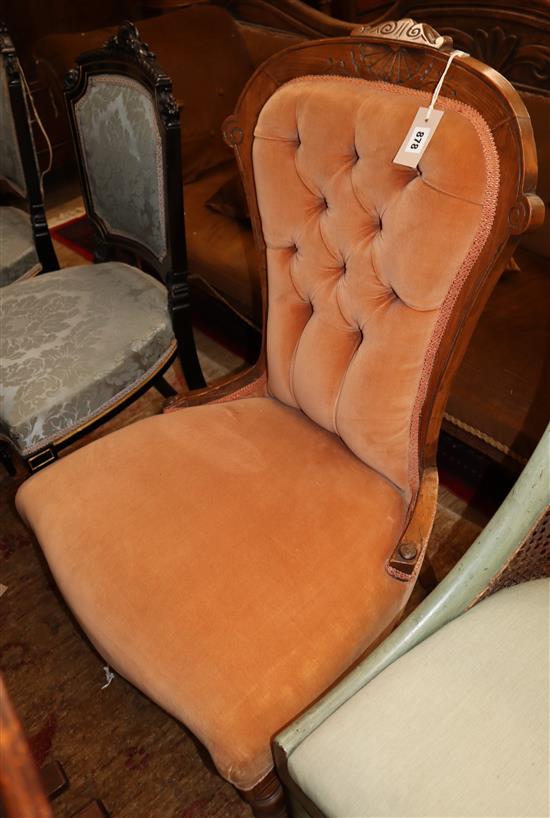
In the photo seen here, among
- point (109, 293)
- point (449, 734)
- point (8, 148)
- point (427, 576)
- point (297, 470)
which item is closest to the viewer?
point (449, 734)

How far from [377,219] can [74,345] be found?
2.14 feet

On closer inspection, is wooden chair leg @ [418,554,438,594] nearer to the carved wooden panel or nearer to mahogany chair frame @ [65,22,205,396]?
mahogany chair frame @ [65,22,205,396]

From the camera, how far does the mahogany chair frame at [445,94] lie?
644 millimetres

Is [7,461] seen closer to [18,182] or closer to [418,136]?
[18,182]

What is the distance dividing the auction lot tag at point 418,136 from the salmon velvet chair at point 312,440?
1cm

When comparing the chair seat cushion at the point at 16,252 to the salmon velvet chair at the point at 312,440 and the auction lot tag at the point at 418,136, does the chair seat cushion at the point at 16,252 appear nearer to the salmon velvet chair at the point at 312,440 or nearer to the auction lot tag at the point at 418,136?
the salmon velvet chair at the point at 312,440

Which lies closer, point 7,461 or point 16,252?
point 7,461

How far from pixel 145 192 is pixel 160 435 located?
511 millimetres

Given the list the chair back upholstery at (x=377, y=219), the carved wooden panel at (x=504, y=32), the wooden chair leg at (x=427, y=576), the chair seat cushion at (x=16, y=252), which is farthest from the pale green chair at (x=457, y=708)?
the chair seat cushion at (x=16, y=252)

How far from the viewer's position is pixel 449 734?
604 mm

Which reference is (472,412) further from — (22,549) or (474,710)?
(22,549)

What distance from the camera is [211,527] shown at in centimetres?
83

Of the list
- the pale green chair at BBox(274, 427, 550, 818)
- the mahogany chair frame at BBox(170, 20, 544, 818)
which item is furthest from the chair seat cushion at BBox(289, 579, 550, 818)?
the mahogany chair frame at BBox(170, 20, 544, 818)

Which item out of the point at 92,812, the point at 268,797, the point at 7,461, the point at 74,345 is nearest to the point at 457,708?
the point at 268,797
